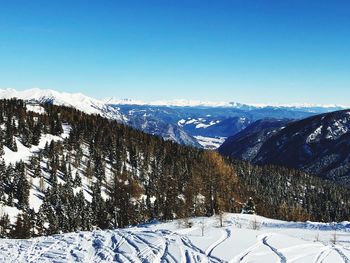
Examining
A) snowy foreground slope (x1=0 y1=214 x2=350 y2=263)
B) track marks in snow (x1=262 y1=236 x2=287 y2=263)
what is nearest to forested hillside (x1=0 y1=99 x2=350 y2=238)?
snowy foreground slope (x1=0 y1=214 x2=350 y2=263)

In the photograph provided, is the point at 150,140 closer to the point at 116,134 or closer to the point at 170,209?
the point at 116,134

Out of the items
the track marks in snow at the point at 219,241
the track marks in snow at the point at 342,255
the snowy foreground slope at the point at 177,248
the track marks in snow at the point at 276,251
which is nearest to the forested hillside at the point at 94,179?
the track marks in snow at the point at 219,241

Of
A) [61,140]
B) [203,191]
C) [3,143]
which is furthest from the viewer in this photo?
[61,140]

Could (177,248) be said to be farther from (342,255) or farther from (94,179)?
(94,179)

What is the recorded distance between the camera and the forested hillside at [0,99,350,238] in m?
101

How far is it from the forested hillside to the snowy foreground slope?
37494mm

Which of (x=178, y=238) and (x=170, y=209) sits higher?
(x=178, y=238)

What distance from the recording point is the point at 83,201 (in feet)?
389

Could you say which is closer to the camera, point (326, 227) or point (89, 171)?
point (326, 227)

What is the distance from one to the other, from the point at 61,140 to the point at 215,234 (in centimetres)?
13518

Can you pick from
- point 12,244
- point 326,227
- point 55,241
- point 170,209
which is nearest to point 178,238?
point 55,241

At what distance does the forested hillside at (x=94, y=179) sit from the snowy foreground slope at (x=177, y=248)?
1476 inches

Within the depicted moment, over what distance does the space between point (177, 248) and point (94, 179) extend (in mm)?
117388

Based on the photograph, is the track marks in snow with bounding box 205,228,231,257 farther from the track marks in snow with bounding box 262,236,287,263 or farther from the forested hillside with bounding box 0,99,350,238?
the forested hillside with bounding box 0,99,350,238
